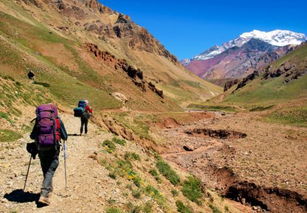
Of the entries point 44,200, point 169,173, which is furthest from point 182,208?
point 44,200

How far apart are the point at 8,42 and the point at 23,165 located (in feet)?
156

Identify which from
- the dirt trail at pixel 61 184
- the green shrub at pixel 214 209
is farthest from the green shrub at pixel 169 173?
the dirt trail at pixel 61 184

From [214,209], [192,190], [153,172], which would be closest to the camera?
[214,209]

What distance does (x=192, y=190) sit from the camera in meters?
19.2

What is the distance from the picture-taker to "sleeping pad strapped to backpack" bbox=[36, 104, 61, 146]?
9117 mm

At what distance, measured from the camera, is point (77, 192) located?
10.9m

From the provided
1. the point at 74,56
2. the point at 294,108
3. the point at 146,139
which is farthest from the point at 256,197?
the point at 74,56

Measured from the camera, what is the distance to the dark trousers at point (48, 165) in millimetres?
9344

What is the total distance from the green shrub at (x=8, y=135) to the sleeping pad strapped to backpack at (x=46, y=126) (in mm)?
8099

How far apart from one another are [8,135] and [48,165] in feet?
27.4

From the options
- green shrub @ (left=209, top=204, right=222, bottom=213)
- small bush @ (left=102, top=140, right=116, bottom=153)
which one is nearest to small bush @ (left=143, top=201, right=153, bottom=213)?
small bush @ (left=102, top=140, right=116, bottom=153)

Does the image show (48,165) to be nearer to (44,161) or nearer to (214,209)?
(44,161)

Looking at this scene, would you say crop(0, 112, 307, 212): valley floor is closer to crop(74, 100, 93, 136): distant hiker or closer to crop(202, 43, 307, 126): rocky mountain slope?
crop(74, 100, 93, 136): distant hiker

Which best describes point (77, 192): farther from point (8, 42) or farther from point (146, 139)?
point (8, 42)
